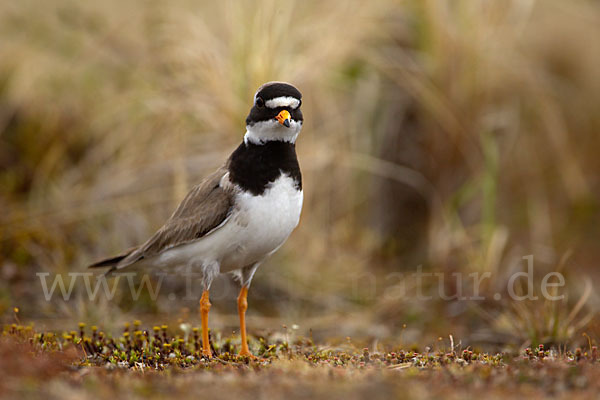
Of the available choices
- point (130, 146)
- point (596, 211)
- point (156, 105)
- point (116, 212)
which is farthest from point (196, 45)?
point (596, 211)

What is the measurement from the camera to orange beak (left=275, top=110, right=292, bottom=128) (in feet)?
15.2

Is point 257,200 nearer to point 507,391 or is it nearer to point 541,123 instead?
point 507,391

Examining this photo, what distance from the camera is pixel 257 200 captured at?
480 centimetres

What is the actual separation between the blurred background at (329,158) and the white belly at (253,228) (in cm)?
165

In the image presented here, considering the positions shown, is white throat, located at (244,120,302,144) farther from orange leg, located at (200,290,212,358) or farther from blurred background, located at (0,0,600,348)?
blurred background, located at (0,0,600,348)

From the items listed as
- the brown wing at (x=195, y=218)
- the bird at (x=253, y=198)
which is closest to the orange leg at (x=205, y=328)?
the bird at (x=253, y=198)

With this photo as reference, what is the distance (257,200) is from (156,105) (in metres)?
3.76

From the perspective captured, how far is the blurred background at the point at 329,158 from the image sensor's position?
750 cm

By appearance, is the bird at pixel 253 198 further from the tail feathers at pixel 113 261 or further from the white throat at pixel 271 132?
the tail feathers at pixel 113 261

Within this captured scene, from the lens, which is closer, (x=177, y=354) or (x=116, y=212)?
(x=177, y=354)

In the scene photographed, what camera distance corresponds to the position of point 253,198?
4809 mm

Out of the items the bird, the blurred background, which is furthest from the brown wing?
the blurred background

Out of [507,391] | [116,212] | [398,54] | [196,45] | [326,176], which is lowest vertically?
[507,391]

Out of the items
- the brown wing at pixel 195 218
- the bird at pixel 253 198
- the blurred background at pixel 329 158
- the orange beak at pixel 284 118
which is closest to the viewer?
the orange beak at pixel 284 118
